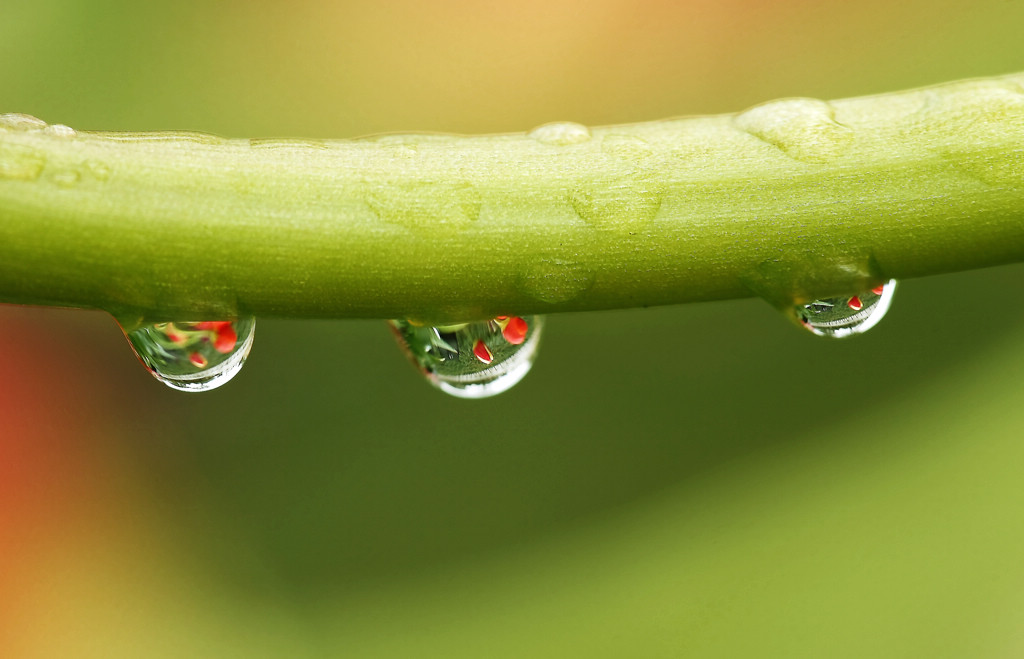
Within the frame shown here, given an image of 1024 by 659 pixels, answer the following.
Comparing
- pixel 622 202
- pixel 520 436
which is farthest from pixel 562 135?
pixel 520 436

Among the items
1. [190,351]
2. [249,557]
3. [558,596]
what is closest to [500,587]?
[558,596]

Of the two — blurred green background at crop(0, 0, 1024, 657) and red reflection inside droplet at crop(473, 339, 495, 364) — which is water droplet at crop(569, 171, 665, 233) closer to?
red reflection inside droplet at crop(473, 339, 495, 364)

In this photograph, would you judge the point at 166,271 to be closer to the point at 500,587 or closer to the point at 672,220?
the point at 672,220

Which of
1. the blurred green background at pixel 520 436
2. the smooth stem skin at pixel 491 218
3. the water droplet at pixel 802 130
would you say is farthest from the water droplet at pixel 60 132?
the blurred green background at pixel 520 436

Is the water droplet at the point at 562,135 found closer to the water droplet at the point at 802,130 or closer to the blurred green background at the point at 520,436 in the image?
the water droplet at the point at 802,130

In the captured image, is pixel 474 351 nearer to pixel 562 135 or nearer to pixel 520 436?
pixel 562 135

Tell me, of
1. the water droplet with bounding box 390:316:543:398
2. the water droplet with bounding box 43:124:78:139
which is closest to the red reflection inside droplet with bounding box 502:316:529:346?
the water droplet with bounding box 390:316:543:398
